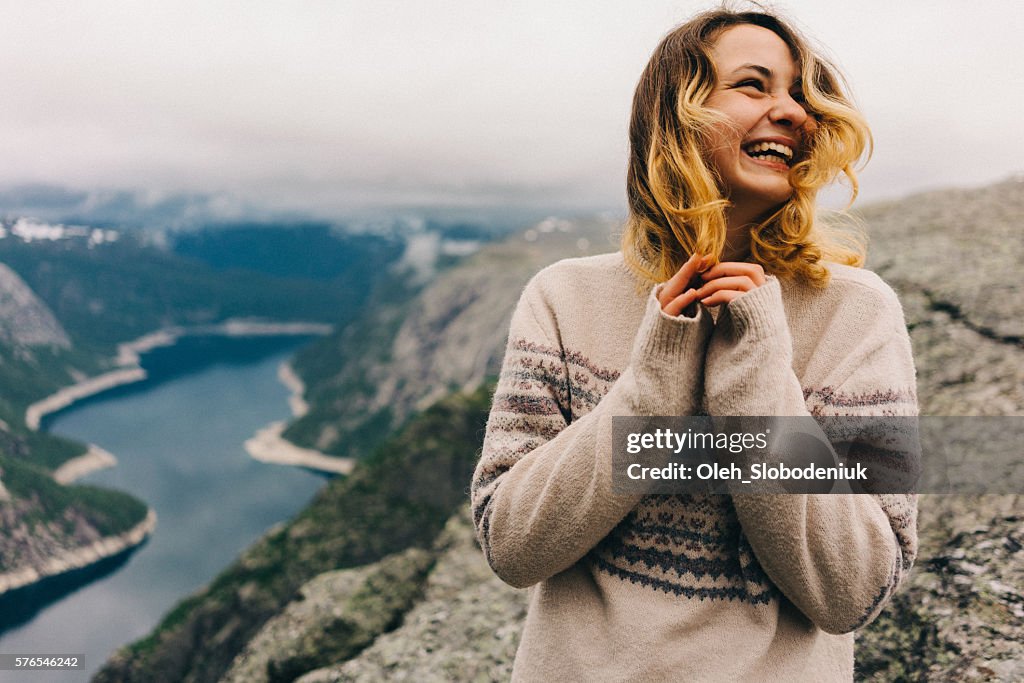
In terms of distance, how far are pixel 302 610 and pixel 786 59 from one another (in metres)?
11.9

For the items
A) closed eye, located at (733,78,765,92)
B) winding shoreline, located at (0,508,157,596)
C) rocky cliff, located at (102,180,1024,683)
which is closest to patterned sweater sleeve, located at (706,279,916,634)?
closed eye, located at (733,78,765,92)

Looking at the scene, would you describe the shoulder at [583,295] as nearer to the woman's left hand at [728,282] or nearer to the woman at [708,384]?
the woman at [708,384]

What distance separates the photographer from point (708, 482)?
9.34 ft

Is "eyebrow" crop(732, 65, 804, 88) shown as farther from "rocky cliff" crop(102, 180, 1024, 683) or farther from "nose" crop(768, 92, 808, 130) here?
"rocky cliff" crop(102, 180, 1024, 683)

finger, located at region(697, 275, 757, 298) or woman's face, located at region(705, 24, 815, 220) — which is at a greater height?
woman's face, located at region(705, 24, 815, 220)

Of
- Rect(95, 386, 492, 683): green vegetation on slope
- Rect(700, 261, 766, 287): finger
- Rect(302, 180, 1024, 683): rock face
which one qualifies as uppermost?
Rect(700, 261, 766, 287): finger

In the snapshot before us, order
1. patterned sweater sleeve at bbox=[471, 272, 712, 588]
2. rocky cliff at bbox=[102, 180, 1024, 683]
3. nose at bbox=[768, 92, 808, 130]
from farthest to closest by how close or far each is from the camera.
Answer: rocky cliff at bbox=[102, 180, 1024, 683], nose at bbox=[768, 92, 808, 130], patterned sweater sleeve at bbox=[471, 272, 712, 588]

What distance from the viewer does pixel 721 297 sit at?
103 inches

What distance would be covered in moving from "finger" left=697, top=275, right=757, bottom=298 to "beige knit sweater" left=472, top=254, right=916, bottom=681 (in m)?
0.08

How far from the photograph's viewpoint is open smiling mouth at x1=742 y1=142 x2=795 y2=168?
10.2 ft

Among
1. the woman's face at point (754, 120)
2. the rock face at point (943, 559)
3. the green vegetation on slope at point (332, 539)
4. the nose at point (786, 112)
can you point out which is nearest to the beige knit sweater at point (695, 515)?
the woman's face at point (754, 120)

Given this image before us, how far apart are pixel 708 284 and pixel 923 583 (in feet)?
18.0

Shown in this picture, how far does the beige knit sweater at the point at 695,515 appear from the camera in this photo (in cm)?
261

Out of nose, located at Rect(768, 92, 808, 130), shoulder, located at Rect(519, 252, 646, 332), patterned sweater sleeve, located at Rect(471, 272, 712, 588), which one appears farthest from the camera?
shoulder, located at Rect(519, 252, 646, 332)
